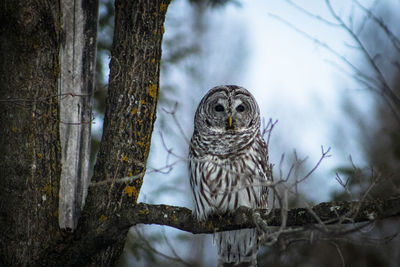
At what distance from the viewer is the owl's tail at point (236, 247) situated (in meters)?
5.06

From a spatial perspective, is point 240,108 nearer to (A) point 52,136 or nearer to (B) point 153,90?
(B) point 153,90

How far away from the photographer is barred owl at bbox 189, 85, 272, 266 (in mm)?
4656

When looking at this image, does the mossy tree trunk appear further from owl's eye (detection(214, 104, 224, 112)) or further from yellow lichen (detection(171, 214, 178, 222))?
owl's eye (detection(214, 104, 224, 112))

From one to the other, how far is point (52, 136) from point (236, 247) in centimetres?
226

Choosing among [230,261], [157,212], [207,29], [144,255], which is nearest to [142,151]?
[157,212]

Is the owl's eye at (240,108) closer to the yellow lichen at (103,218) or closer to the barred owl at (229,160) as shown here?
the barred owl at (229,160)

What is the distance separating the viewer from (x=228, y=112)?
5.09 meters

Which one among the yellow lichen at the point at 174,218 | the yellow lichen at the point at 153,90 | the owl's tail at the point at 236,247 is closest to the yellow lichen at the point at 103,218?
the yellow lichen at the point at 174,218

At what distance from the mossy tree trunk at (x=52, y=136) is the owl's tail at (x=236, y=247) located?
1376mm

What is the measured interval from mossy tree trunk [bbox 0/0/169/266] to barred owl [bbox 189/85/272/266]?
0.76 m

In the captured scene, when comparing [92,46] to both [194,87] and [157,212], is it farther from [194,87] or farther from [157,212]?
[194,87]

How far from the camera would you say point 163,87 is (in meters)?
8.12

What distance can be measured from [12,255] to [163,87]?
4730 millimetres

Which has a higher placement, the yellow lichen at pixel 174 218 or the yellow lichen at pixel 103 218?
the yellow lichen at pixel 103 218
